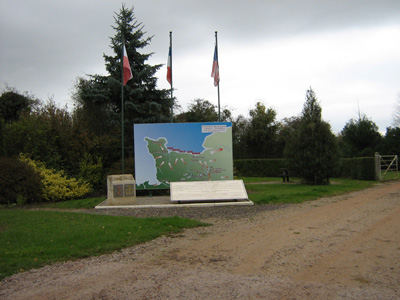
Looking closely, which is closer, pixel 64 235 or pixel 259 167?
pixel 64 235

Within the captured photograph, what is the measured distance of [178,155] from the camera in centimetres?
1714

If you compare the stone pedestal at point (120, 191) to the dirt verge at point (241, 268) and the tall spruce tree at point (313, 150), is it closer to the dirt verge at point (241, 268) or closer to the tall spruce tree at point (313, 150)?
the dirt verge at point (241, 268)

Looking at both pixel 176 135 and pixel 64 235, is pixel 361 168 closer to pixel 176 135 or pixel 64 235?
pixel 176 135

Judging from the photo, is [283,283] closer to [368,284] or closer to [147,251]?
[368,284]

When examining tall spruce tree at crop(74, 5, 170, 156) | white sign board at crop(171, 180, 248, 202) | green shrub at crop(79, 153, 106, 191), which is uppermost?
tall spruce tree at crop(74, 5, 170, 156)

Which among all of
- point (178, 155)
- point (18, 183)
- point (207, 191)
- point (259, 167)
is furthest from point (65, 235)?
point (259, 167)

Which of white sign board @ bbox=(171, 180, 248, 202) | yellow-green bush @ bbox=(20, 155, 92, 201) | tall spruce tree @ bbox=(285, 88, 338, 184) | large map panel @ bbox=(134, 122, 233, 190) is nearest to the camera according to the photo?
white sign board @ bbox=(171, 180, 248, 202)

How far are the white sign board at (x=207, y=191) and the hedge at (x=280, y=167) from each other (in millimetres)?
12437

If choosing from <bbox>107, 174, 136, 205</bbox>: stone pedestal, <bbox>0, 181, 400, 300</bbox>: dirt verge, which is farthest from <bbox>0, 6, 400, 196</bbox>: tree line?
<bbox>0, 181, 400, 300</bbox>: dirt verge

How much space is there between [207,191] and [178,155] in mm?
2969

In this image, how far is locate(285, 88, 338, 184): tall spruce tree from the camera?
69.1 feet

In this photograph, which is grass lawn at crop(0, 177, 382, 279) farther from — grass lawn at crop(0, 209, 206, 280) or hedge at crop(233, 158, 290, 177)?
hedge at crop(233, 158, 290, 177)

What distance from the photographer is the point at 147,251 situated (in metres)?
7.02

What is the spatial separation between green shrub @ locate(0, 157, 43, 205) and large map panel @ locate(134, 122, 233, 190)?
4.47 m
